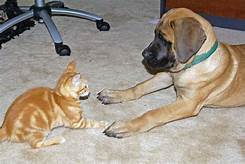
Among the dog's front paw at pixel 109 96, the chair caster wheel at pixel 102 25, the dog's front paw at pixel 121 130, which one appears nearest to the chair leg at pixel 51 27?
the chair caster wheel at pixel 102 25

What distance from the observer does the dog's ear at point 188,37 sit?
1.60 metres

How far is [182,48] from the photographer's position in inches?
63.3

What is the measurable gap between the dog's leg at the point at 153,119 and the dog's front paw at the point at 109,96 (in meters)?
0.19

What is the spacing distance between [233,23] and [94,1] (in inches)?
39.1

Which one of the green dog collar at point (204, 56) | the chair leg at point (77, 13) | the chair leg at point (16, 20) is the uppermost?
the green dog collar at point (204, 56)

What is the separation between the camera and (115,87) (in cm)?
207

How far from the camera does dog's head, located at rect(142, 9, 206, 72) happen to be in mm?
1603

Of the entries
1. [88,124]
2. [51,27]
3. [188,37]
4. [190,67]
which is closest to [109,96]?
[88,124]

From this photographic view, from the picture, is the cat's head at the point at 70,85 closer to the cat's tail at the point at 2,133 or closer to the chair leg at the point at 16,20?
the cat's tail at the point at 2,133

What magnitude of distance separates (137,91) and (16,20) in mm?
869

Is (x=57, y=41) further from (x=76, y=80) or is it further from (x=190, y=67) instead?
(x=190, y=67)

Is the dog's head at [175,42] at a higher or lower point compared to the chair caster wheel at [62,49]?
higher

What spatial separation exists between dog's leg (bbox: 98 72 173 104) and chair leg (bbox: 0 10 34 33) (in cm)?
73

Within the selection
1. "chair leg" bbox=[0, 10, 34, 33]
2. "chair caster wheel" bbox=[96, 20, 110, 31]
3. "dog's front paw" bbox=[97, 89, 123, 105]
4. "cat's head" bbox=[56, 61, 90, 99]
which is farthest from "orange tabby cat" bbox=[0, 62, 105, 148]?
"chair caster wheel" bbox=[96, 20, 110, 31]
